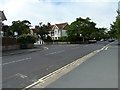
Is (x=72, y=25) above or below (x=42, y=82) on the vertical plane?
above

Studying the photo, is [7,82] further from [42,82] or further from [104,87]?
[104,87]

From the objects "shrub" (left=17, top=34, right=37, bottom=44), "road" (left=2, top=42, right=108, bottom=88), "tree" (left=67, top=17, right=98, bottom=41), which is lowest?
"road" (left=2, top=42, right=108, bottom=88)

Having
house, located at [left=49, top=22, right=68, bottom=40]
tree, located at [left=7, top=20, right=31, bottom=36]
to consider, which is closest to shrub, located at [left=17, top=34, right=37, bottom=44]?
tree, located at [left=7, top=20, right=31, bottom=36]

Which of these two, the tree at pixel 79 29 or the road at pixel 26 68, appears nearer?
the road at pixel 26 68

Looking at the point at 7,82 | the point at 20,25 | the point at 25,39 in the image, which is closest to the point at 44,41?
the point at 20,25

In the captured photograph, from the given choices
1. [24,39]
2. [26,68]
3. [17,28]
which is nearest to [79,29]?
[17,28]

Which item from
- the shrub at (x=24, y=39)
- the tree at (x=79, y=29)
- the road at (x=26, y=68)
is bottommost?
the road at (x=26, y=68)

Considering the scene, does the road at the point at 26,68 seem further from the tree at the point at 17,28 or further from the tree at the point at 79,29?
the tree at the point at 79,29

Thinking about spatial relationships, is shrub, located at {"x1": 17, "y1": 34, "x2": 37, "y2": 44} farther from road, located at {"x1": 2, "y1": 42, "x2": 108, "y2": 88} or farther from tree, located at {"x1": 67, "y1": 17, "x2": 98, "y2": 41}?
tree, located at {"x1": 67, "y1": 17, "x2": 98, "y2": 41}

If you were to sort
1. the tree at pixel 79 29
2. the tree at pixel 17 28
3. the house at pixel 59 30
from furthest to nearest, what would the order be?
1. the house at pixel 59 30
2. the tree at pixel 79 29
3. the tree at pixel 17 28

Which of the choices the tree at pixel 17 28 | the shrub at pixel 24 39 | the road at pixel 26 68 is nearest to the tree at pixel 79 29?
the tree at pixel 17 28

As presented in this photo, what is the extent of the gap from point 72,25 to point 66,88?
56.4 meters

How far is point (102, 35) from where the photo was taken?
393ft

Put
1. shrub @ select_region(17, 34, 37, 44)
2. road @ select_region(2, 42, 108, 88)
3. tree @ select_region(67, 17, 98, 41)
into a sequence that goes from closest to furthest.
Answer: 1. road @ select_region(2, 42, 108, 88)
2. shrub @ select_region(17, 34, 37, 44)
3. tree @ select_region(67, 17, 98, 41)
